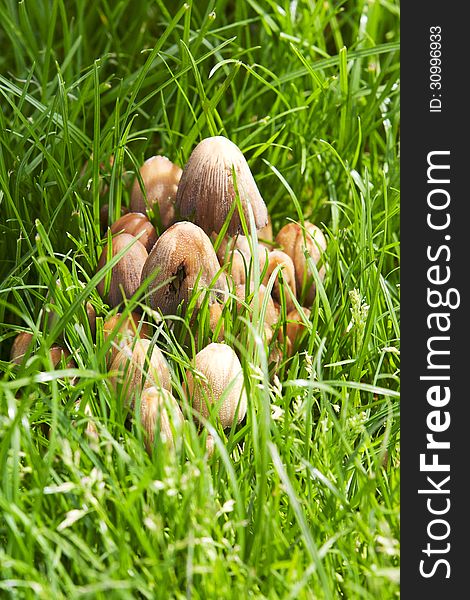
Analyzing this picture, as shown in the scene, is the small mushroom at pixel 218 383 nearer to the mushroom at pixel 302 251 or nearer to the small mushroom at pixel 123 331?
the small mushroom at pixel 123 331

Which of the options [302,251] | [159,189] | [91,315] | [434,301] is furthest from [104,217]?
[434,301]

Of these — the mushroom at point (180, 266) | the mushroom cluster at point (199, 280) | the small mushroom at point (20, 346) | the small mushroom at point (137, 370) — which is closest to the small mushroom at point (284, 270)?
the mushroom cluster at point (199, 280)

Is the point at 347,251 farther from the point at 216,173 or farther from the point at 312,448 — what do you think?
the point at 312,448

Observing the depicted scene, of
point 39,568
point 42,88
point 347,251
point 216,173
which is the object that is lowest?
point 39,568

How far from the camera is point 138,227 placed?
132 centimetres

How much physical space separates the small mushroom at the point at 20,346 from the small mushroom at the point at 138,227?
218 mm

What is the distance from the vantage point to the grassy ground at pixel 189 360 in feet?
3.04

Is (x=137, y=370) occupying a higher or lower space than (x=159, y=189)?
lower

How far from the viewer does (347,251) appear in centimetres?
146

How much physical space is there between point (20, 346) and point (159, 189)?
0.35m

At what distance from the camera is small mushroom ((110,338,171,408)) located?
1.11m

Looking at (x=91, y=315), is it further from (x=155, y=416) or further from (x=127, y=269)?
(x=155, y=416)

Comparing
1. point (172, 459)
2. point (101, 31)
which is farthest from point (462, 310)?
point (101, 31)

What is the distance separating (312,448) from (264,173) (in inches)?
27.0
